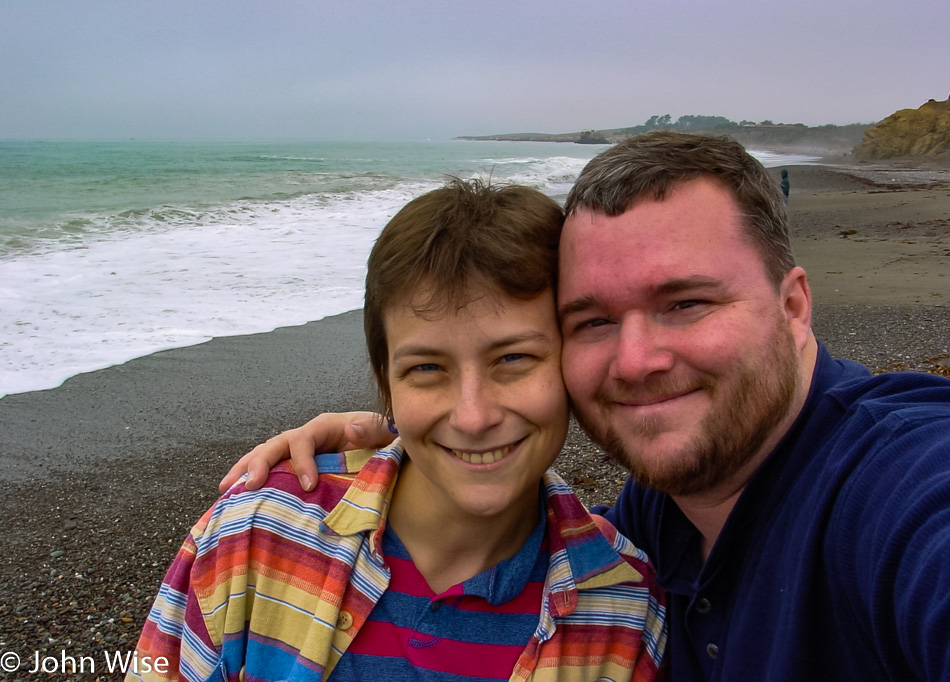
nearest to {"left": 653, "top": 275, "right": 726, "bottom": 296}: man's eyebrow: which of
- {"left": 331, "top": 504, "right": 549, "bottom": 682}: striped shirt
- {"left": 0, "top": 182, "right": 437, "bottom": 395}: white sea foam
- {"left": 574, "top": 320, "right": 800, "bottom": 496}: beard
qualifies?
{"left": 574, "top": 320, "right": 800, "bottom": 496}: beard

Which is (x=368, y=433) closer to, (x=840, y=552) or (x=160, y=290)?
(x=840, y=552)

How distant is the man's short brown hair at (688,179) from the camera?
193 cm

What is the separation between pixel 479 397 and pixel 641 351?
1.45 ft

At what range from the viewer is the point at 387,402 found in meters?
2.23

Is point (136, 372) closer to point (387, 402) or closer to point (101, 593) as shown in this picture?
point (101, 593)

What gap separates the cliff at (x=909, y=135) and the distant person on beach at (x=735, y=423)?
57.8 meters

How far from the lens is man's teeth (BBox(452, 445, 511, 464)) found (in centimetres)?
184

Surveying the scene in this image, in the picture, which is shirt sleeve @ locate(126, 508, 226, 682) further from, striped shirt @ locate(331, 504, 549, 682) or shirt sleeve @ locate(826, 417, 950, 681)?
shirt sleeve @ locate(826, 417, 950, 681)

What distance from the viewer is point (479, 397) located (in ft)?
5.90

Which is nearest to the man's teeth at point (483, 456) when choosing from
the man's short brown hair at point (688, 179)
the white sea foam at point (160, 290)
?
the man's short brown hair at point (688, 179)

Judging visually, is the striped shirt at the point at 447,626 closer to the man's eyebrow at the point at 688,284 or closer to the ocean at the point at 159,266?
the man's eyebrow at the point at 688,284

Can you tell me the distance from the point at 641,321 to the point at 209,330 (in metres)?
6.90

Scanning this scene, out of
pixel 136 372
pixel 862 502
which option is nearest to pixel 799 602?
pixel 862 502

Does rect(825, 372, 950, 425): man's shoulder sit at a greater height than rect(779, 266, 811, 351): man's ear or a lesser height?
lesser
